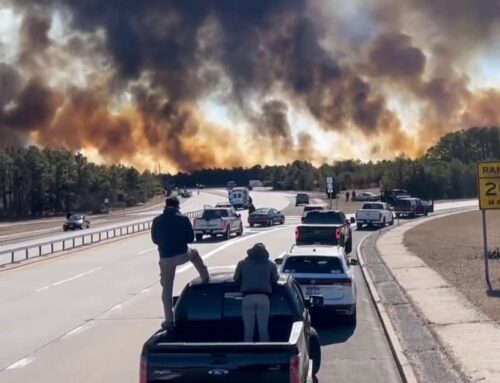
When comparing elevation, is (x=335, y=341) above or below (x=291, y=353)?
below

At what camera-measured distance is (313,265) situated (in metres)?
16.0

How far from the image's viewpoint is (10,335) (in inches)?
612

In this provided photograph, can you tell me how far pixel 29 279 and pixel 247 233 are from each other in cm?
2600

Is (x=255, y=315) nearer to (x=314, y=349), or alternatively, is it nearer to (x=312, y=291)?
(x=314, y=349)

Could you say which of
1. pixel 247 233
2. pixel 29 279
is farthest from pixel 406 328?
pixel 247 233

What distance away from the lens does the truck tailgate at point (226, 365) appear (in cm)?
741

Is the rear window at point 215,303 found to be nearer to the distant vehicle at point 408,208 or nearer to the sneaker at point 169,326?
the sneaker at point 169,326

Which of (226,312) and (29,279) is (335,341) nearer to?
(226,312)

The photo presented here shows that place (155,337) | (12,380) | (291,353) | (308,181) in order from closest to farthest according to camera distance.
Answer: (291,353) → (155,337) → (12,380) → (308,181)

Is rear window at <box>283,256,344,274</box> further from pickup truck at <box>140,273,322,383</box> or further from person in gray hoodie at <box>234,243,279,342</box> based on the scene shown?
person in gray hoodie at <box>234,243,279,342</box>

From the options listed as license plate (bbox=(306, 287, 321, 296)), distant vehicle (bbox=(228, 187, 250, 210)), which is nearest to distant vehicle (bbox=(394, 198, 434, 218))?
distant vehicle (bbox=(228, 187, 250, 210))

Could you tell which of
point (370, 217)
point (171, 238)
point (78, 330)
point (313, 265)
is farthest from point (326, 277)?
point (370, 217)

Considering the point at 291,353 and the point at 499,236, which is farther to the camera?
the point at 499,236

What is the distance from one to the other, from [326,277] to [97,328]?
4.29m
